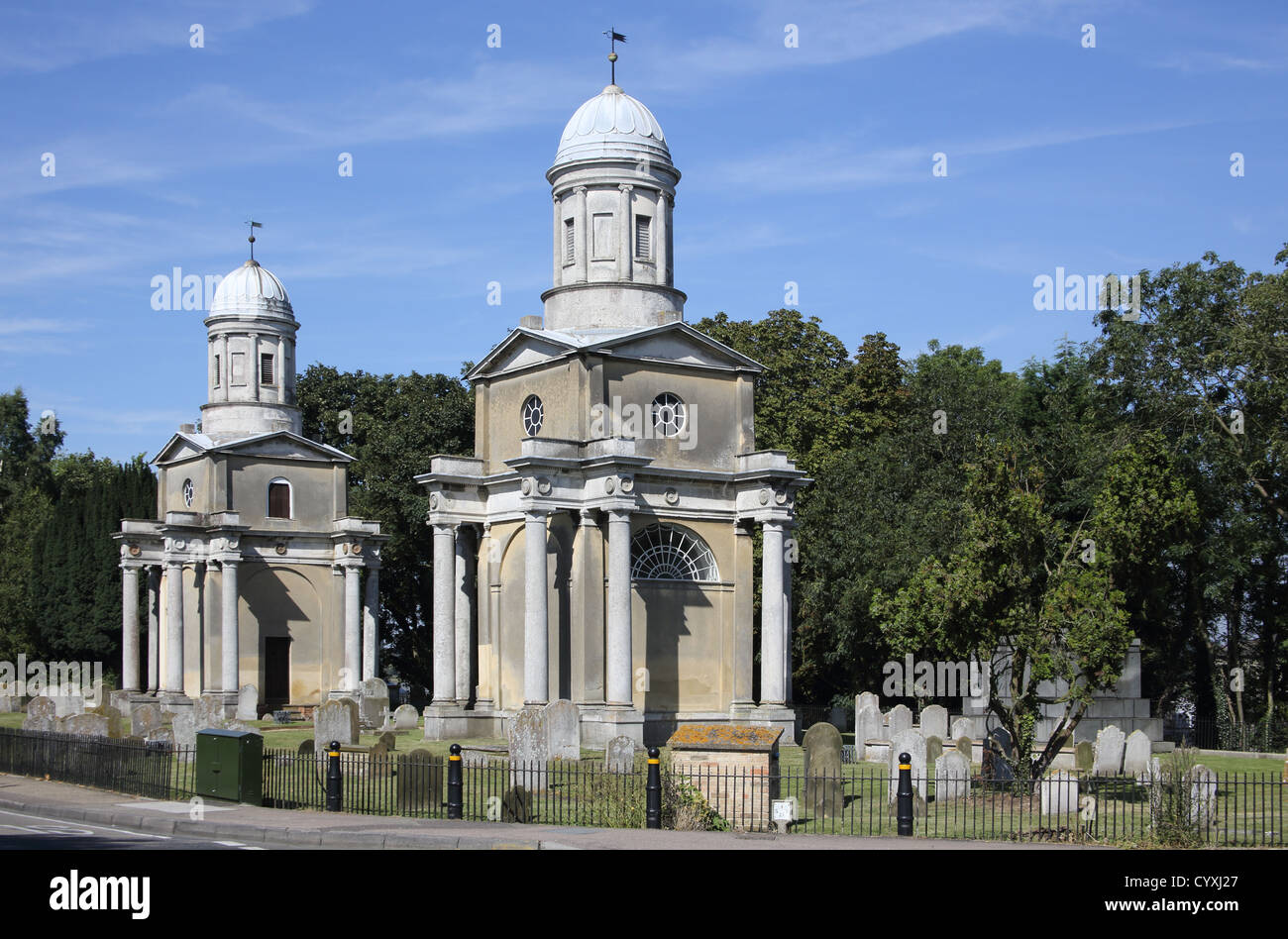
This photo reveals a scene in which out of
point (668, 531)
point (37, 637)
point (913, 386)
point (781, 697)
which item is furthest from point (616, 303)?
point (37, 637)

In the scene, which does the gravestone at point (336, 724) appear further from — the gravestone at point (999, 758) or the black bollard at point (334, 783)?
the gravestone at point (999, 758)

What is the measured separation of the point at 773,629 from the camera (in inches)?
1624

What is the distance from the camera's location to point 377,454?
205ft

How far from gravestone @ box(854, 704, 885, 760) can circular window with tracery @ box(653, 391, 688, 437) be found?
30.1 feet

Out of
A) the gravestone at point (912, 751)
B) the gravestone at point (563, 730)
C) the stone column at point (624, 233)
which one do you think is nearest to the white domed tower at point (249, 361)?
the stone column at point (624, 233)

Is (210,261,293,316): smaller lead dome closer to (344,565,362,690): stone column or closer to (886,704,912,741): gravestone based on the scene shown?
(344,565,362,690): stone column

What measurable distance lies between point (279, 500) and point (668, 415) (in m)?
24.2

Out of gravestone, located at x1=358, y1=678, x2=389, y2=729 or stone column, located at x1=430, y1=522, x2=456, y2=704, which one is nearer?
stone column, located at x1=430, y1=522, x2=456, y2=704

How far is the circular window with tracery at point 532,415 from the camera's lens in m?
42.4

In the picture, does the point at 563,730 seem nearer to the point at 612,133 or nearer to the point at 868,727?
the point at 868,727

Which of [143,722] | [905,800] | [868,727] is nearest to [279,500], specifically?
[143,722]

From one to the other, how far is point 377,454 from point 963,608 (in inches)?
1587

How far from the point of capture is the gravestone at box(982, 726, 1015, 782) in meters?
26.6

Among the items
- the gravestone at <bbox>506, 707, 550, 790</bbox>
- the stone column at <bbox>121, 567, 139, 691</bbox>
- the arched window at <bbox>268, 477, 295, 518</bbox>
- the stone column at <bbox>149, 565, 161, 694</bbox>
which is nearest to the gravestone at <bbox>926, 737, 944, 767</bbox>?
the gravestone at <bbox>506, 707, 550, 790</bbox>
